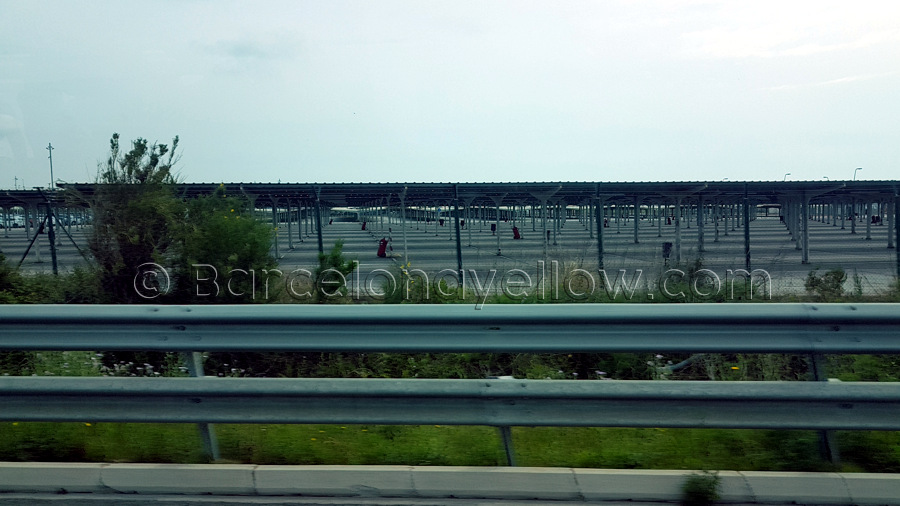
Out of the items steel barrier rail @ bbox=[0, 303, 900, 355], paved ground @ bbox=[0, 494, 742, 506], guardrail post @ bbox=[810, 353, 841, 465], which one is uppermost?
steel barrier rail @ bbox=[0, 303, 900, 355]

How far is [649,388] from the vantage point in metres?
4.07

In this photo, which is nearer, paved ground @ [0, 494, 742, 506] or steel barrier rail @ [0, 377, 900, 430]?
paved ground @ [0, 494, 742, 506]

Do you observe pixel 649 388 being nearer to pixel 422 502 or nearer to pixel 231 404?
pixel 422 502

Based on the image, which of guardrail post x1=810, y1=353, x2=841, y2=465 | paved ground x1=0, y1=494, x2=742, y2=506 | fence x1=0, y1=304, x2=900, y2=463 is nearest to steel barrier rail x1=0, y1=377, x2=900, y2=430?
fence x1=0, y1=304, x2=900, y2=463

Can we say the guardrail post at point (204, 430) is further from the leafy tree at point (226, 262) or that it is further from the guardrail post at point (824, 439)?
the leafy tree at point (226, 262)

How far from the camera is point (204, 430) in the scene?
14.7 ft

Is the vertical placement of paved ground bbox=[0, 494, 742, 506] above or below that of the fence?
below

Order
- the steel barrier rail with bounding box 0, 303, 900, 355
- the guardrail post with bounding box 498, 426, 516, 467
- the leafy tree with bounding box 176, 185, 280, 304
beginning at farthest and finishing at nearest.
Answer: the leafy tree with bounding box 176, 185, 280, 304 → the guardrail post with bounding box 498, 426, 516, 467 → the steel barrier rail with bounding box 0, 303, 900, 355

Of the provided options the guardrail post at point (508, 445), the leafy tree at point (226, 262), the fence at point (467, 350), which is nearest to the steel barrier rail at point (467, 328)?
the fence at point (467, 350)

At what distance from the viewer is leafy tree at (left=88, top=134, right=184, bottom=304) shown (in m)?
10.5

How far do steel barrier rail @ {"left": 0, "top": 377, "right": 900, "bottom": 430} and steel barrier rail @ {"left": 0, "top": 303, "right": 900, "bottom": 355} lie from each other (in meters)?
0.21

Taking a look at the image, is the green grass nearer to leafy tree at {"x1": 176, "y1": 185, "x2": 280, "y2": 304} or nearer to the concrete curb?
the concrete curb

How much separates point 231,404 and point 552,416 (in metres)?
1.88

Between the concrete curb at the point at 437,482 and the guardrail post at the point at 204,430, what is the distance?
17 cm
